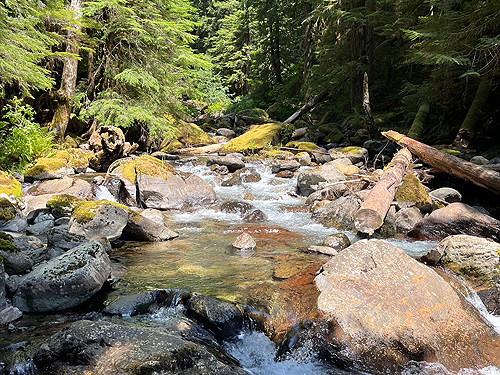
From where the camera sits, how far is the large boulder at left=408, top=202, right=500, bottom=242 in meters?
6.35

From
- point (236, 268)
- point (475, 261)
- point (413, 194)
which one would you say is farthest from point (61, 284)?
point (413, 194)

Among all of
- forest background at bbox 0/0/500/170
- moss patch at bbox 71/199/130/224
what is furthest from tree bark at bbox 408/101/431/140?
moss patch at bbox 71/199/130/224

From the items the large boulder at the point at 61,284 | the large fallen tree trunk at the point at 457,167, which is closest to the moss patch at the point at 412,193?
the large fallen tree trunk at the point at 457,167

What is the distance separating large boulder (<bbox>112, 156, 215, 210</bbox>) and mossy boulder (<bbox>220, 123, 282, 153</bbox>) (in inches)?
251

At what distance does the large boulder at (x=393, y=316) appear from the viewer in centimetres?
310

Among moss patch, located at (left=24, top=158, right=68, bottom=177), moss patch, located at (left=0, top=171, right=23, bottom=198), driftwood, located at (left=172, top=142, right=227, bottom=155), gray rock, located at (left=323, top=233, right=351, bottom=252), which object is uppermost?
moss patch, located at (left=0, top=171, right=23, bottom=198)

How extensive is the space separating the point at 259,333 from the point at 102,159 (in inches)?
382

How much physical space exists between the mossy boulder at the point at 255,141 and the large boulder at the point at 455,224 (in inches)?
380

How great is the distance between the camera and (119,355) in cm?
247

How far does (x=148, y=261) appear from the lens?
17.2 feet

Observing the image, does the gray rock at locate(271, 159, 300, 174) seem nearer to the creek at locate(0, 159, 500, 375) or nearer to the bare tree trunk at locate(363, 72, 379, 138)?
the creek at locate(0, 159, 500, 375)

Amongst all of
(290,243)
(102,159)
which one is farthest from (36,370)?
(102,159)

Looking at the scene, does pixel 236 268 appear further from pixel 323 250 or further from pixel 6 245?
pixel 6 245

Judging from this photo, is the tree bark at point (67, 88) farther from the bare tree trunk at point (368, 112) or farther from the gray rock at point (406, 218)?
the gray rock at point (406, 218)
